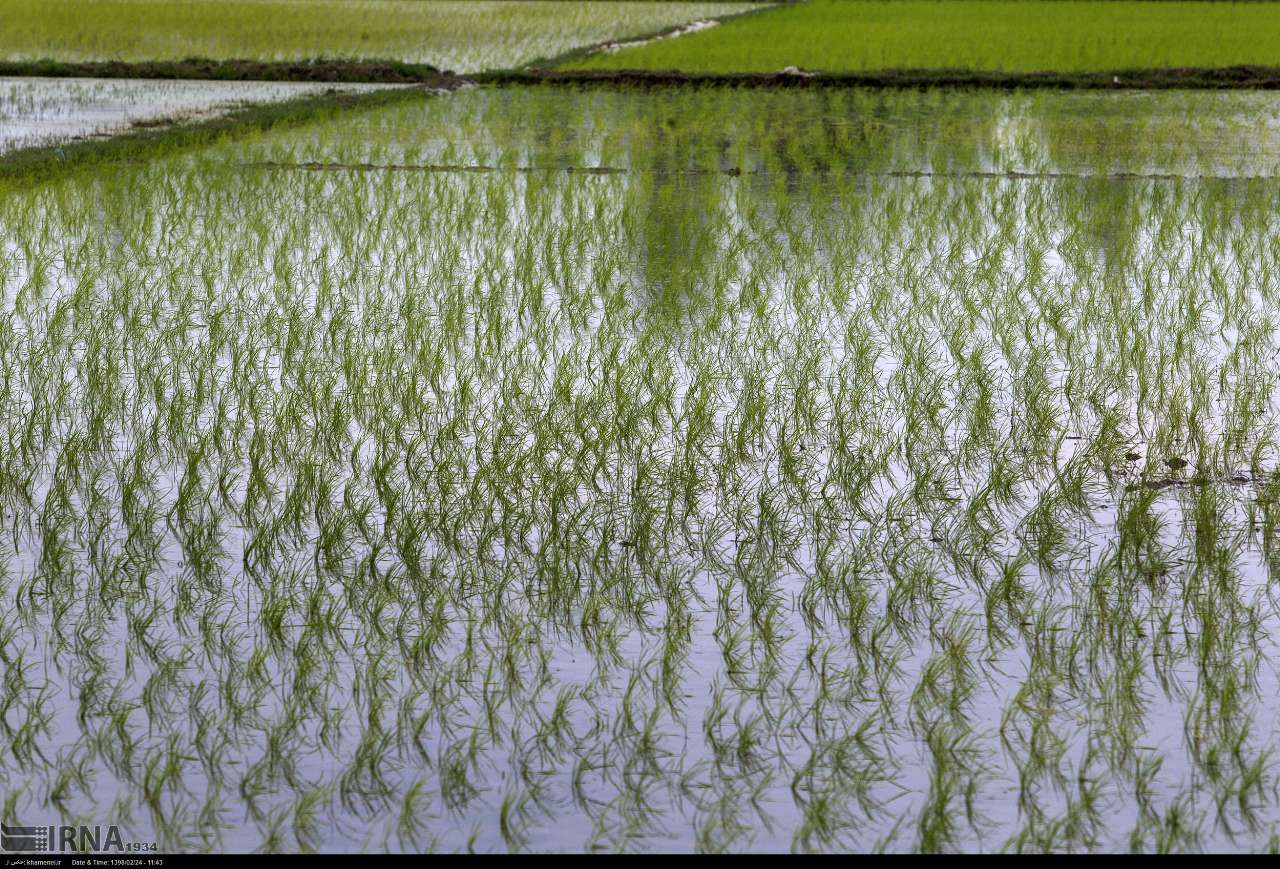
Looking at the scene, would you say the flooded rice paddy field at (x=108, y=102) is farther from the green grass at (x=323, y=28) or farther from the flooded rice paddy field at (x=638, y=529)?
the flooded rice paddy field at (x=638, y=529)

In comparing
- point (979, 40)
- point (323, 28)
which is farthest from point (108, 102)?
point (979, 40)

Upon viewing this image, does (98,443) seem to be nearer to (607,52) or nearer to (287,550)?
(287,550)

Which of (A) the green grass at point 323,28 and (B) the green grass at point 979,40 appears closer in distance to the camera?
(B) the green grass at point 979,40

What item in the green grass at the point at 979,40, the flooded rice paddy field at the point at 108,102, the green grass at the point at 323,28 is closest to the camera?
the flooded rice paddy field at the point at 108,102

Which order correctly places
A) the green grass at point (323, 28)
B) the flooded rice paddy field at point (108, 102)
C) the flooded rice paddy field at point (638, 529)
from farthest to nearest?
the green grass at point (323, 28), the flooded rice paddy field at point (108, 102), the flooded rice paddy field at point (638, 529)

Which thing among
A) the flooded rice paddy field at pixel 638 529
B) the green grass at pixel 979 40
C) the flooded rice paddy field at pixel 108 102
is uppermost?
the green grass at pixel 979 40

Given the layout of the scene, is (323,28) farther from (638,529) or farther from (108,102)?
(638,529)

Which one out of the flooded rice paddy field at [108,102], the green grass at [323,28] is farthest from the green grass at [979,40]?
the flooded rice paddy field at [108,102]

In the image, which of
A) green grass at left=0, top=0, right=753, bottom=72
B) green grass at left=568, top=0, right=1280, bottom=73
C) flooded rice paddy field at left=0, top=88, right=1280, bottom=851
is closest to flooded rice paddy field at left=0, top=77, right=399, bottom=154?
green grass at left=0, top=0, right=753, bottom=72
